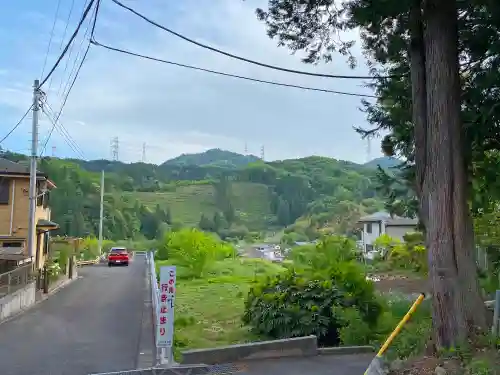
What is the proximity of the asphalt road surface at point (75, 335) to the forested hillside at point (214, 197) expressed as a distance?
43302mm

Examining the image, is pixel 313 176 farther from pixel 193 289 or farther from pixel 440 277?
pixel 440 277

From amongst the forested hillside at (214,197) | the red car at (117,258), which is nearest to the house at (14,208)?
the red car at (117,258)

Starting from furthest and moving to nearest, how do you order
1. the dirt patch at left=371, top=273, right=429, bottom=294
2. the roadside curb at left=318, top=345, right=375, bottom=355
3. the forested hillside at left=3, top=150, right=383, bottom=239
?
the forested hillside at left=3, top=150, right=383, bottom=239
the dirt patch at left=371, top=273, right=429, bottom=294
the roadside curb at left=318, top=345, right=375, bottom=355

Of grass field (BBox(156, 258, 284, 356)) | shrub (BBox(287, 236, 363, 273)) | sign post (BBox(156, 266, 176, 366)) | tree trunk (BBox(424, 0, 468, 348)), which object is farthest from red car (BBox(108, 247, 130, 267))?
tree trunk (BBox(424, 0, 468, 348))

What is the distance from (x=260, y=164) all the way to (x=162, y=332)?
394 ft

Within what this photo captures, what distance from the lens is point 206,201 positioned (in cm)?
10844

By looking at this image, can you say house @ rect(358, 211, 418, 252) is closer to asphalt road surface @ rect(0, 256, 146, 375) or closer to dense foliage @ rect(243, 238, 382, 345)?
asphalt road surface @ rect(0, 256, 146, 375)

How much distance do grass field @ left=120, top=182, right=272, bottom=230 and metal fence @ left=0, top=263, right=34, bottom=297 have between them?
238ft

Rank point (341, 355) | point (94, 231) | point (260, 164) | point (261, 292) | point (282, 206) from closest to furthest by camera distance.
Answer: point (341, 355)
point (261, 292)
point (94, 231)
point (282, 206)
point (260, 164)

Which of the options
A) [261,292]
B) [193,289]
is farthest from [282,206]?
[261,292]

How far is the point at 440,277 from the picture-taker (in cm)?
726

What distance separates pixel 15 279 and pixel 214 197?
94.5 m

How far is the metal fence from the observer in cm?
1570

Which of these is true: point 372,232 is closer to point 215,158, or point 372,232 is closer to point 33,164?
point 33,164
